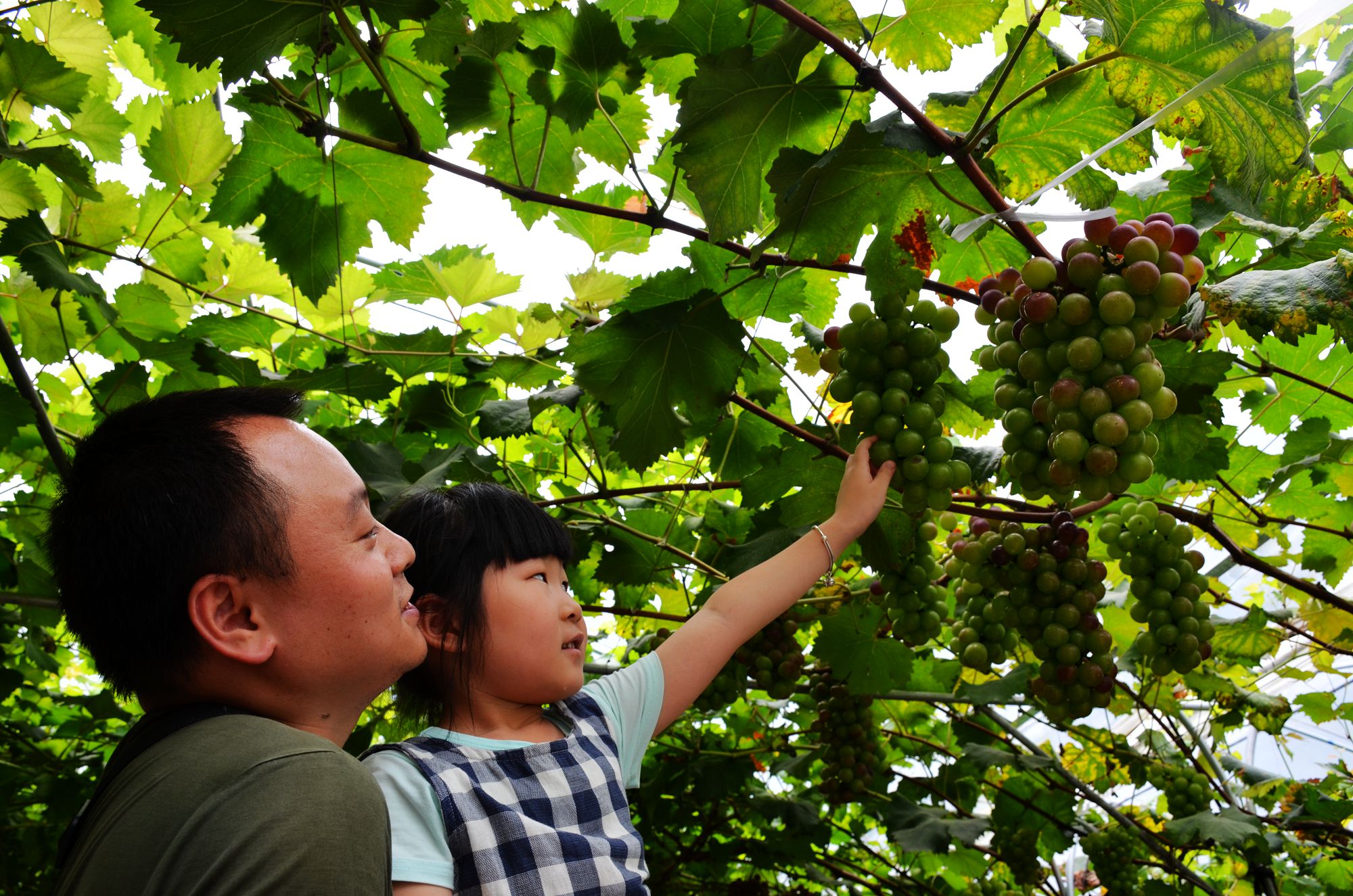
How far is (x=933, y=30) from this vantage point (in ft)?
5.40

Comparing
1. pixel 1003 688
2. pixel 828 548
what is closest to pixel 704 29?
pixel 828 548

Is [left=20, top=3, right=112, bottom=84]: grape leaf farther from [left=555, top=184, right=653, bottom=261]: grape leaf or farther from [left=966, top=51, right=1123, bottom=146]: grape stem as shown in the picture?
[left=966, top=51, right=1123, bottom=146]: grape stem

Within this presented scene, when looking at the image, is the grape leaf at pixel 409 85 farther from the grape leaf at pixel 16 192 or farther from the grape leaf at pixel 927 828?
the grape leaf at pixel 927 828

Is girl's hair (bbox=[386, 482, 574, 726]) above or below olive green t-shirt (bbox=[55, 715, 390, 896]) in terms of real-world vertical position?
above

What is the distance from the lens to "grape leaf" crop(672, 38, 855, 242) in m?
1.52

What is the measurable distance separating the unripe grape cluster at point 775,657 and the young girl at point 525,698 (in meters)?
Result: 0.70

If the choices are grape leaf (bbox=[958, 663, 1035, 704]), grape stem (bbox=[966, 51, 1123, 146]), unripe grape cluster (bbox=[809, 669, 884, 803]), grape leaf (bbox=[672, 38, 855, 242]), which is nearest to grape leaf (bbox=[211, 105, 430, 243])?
grape leaf (bbox=[672, 38, 855, 242])

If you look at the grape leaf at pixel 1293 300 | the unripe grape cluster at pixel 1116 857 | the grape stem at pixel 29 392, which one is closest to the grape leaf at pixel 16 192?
the grape stem at pixel 29 392

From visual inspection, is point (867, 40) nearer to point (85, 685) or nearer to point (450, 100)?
→ point (450, 100)

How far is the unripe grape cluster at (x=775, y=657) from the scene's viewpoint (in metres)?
2.63

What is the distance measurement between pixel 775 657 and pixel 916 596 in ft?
1.68

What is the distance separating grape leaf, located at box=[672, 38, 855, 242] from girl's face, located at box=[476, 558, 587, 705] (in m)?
0.69

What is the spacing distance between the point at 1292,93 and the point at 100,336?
3.05m

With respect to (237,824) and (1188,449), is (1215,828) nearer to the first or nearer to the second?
(1188,449)
